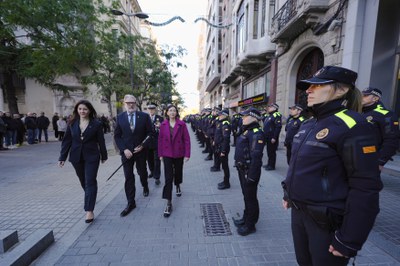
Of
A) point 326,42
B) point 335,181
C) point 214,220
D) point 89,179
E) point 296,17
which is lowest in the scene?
point 214,220

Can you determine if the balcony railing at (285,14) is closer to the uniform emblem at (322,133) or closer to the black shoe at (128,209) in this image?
the uniform emblem at (322,133)

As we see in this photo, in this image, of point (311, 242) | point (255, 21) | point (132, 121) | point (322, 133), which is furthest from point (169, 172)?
point (255, 21)

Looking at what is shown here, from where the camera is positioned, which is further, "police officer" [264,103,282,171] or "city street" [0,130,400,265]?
"police officer" [264,103,282,171]

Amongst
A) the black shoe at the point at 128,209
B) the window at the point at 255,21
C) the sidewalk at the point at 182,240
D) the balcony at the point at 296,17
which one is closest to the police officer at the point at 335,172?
the sidewalk at the point at 182,240

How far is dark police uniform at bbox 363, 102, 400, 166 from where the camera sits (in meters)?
3.75

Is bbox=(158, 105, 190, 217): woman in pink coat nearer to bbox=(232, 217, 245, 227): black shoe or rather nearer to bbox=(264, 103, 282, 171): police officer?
bbox=(232, 217, 245, 227): black shoe

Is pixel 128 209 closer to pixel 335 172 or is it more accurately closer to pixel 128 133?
pixel 128 133

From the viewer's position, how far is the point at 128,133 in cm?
394

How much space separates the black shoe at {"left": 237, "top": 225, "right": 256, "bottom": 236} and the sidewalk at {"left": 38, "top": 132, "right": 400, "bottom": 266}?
0.19 feet

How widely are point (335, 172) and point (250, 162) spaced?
164 centimetres

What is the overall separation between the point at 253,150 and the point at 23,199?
5.09m

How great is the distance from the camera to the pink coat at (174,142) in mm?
3885

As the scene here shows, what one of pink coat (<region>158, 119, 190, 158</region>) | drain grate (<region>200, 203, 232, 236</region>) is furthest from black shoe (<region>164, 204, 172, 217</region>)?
pink coat (<region>158, 119, 190, 158</region>)

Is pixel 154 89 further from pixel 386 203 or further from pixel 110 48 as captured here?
pixel 386 203
